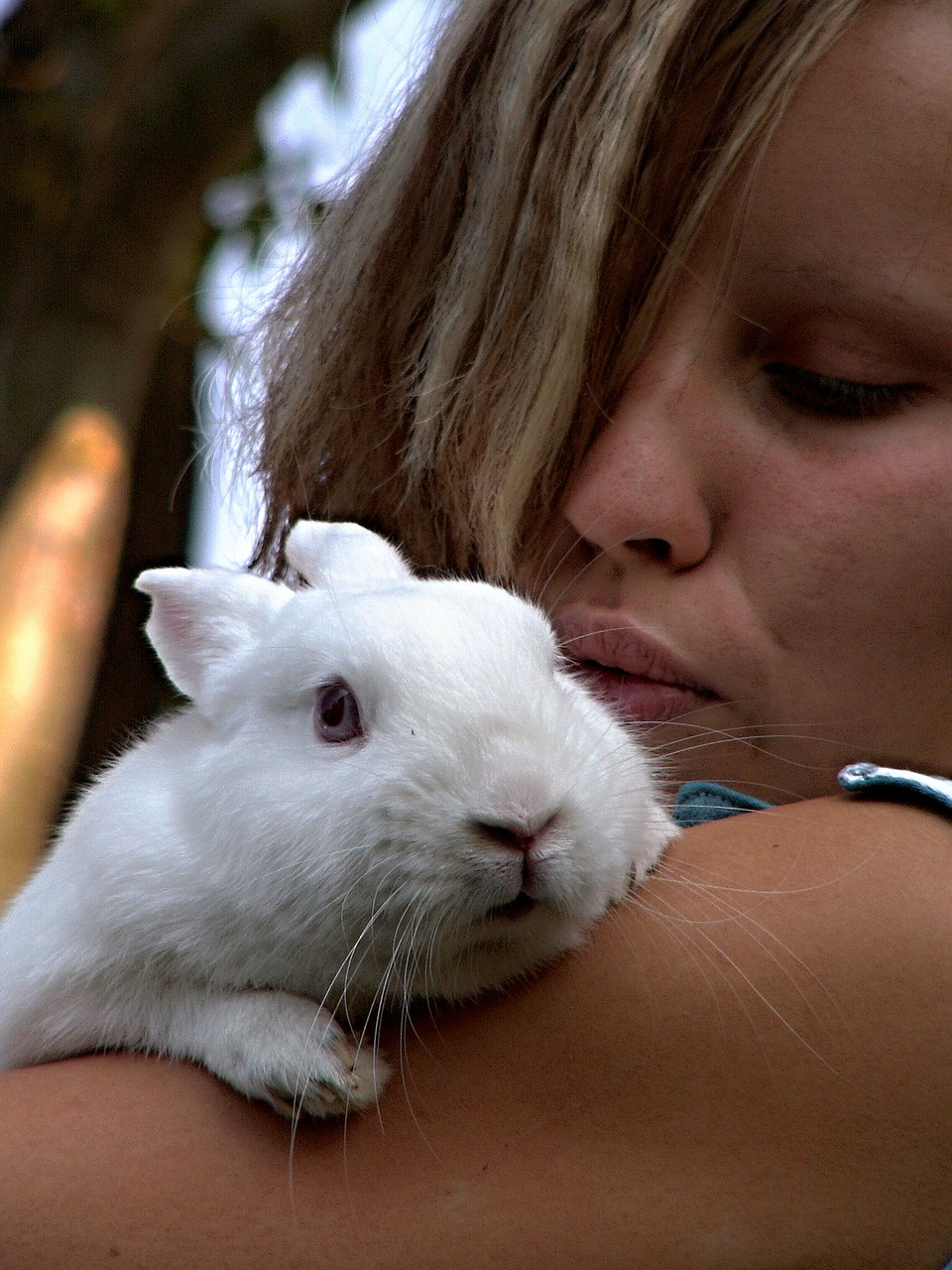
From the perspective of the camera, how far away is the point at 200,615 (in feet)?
6.77

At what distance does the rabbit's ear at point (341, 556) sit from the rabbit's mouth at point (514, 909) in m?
0.63

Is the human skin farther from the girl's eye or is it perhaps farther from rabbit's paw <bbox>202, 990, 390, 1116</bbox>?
the girl's eye

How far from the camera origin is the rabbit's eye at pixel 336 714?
175cm

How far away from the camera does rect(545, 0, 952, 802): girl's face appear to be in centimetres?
225

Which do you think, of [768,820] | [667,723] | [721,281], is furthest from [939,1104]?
[721,281]

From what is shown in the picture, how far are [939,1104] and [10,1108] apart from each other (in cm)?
115

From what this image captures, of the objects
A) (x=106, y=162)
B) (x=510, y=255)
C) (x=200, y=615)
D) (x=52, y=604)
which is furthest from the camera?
(x=106, y=162)

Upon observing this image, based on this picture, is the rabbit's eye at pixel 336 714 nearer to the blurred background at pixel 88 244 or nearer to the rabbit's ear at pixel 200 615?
the rabbit's ear at pixel 200 615

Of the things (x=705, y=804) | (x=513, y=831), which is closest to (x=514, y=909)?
(x=513, y=831)

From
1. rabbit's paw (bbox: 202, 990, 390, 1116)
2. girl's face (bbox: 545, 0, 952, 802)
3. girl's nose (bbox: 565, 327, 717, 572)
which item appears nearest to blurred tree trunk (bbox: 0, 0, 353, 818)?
girl's nose (bbox: 565, 327, 717, 572)

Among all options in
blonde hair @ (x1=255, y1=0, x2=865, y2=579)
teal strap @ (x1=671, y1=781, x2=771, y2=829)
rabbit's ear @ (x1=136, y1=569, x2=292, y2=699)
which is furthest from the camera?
blonde hair @ (x1=255, y1=0, x2=865, y2=579)

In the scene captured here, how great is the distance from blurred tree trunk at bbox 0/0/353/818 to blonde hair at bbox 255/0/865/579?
2859mm

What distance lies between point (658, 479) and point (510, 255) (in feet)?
2.28

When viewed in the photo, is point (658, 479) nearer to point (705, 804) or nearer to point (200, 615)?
point (705, 804)
